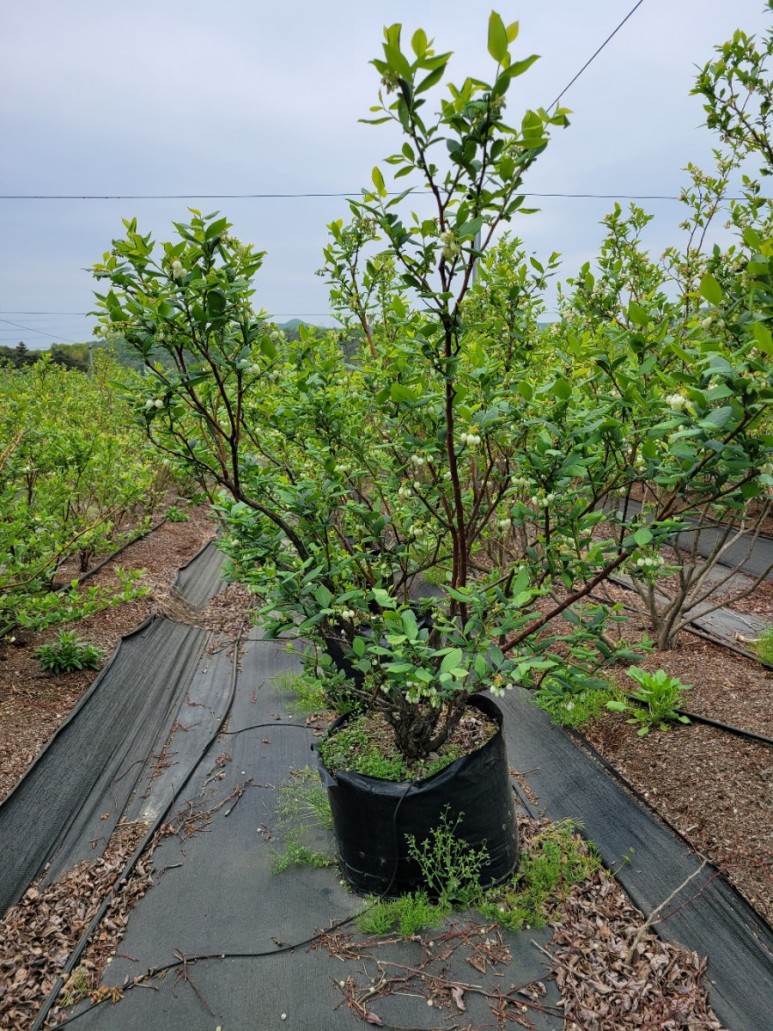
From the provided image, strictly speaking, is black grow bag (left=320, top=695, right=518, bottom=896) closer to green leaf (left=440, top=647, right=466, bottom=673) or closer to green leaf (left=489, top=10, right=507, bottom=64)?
green leaf (left=440, top=647, right=466, bottom=673)

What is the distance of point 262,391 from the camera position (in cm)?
237

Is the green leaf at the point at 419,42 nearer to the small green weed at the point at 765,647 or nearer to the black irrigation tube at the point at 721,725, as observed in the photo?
the black irrigation tube at the point at 721,725

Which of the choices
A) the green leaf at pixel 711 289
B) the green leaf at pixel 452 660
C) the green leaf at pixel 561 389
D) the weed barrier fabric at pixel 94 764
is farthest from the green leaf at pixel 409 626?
the weed barrier fabric at pixel 94 764

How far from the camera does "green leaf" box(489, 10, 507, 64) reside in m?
1.14

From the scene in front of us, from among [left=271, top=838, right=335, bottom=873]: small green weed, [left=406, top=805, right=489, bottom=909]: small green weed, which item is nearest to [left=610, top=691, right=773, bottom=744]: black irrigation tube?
[left=406, top=805, right=489, bottom=909]: small green weed

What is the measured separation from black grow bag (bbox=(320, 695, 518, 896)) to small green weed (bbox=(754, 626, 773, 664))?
7.91 ft

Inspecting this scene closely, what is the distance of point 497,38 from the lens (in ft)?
3.82

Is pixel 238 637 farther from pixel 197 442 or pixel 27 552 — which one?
pixel 197 442

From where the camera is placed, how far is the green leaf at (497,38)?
114 cm

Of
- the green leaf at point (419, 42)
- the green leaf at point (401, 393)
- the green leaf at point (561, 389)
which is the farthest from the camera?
the green leaf at point (401, 393)

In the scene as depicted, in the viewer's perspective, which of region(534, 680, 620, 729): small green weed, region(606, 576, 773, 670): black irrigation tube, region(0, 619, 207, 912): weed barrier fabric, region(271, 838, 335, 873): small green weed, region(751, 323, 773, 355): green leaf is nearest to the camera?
region(751, 323, 773, 355): green leaf

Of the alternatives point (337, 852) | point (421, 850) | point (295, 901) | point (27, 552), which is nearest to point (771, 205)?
point (421, 850)

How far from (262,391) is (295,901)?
191 centimetres

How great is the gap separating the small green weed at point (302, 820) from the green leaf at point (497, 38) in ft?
8.56
